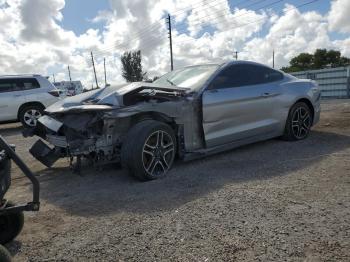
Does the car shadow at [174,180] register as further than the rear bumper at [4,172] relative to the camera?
Yes

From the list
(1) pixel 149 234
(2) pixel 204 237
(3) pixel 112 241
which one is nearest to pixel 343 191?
(2) pixel 204 237

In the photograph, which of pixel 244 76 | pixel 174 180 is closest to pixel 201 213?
pixel 174 180

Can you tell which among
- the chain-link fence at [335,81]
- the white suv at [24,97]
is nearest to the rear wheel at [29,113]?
the white suv at [24,97]

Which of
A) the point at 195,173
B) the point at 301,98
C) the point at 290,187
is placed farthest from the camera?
the point at 301,98

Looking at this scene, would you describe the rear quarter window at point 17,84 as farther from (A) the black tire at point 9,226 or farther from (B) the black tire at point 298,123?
(A) the black tire at point 9,226

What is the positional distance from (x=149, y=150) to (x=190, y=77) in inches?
66.4

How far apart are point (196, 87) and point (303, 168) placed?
1862 mm

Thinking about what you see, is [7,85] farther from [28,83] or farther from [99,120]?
[99,120]

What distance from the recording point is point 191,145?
574cm

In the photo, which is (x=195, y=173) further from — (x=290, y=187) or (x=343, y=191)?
(x=343, y=191)

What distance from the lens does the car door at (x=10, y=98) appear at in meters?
12.2

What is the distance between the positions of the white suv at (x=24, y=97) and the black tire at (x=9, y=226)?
9299 millimetres

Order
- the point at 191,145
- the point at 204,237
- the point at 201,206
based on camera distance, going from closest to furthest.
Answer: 1. the point at 204,237
2. the point at 201,206
3. the point at 191,145

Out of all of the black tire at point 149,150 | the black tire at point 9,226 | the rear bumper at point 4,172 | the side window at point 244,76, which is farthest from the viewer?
the side window at point 244,76
